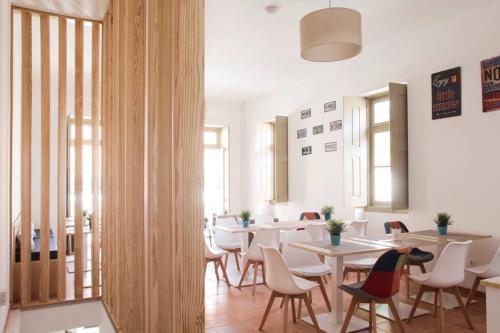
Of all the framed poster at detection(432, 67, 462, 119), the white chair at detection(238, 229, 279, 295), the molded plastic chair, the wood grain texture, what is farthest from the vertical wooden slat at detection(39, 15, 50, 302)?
the framed poster at detection(432, 67, 462, 119)

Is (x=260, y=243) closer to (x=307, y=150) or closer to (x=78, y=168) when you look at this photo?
(x=78, y=168)

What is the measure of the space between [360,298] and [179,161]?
2.42 meters

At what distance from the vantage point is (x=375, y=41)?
20.6ft

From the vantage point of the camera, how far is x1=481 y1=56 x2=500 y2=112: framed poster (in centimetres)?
491

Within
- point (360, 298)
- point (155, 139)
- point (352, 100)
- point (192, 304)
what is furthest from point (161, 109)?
point (352, 100)

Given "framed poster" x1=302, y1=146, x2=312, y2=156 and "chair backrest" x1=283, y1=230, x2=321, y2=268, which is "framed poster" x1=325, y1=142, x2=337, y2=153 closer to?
"framed poster" x1=302, y1=146, x2=312, y2=156

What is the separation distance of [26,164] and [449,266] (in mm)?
4340

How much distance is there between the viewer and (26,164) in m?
4.02

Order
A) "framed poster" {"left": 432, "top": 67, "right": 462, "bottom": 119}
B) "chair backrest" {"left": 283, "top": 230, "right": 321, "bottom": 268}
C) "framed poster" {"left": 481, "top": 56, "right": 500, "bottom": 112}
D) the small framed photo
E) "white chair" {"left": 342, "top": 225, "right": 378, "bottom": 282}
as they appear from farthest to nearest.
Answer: the small framed photo, "framed poster" {"left": 432, "top": 67, "right": 462, "bottom": 119}, "framed poster" {"left": 481, "top": 56, "right": 500, "bottom": 112}, "white chair" {"left": 342, "top": 225, "right": 378, "bottom": 282}, "chair backrest" {"left": 283, "top": 230, "right": 321, "bottom": 268}

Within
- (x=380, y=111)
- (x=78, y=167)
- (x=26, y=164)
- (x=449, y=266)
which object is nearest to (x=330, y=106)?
(x=380, y=111)

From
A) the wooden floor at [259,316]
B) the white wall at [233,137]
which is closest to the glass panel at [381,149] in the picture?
the wooden floor at [259,316]

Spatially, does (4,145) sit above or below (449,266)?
above

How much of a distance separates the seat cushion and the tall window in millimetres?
2835

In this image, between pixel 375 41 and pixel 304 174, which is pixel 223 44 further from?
pixel 304 174
